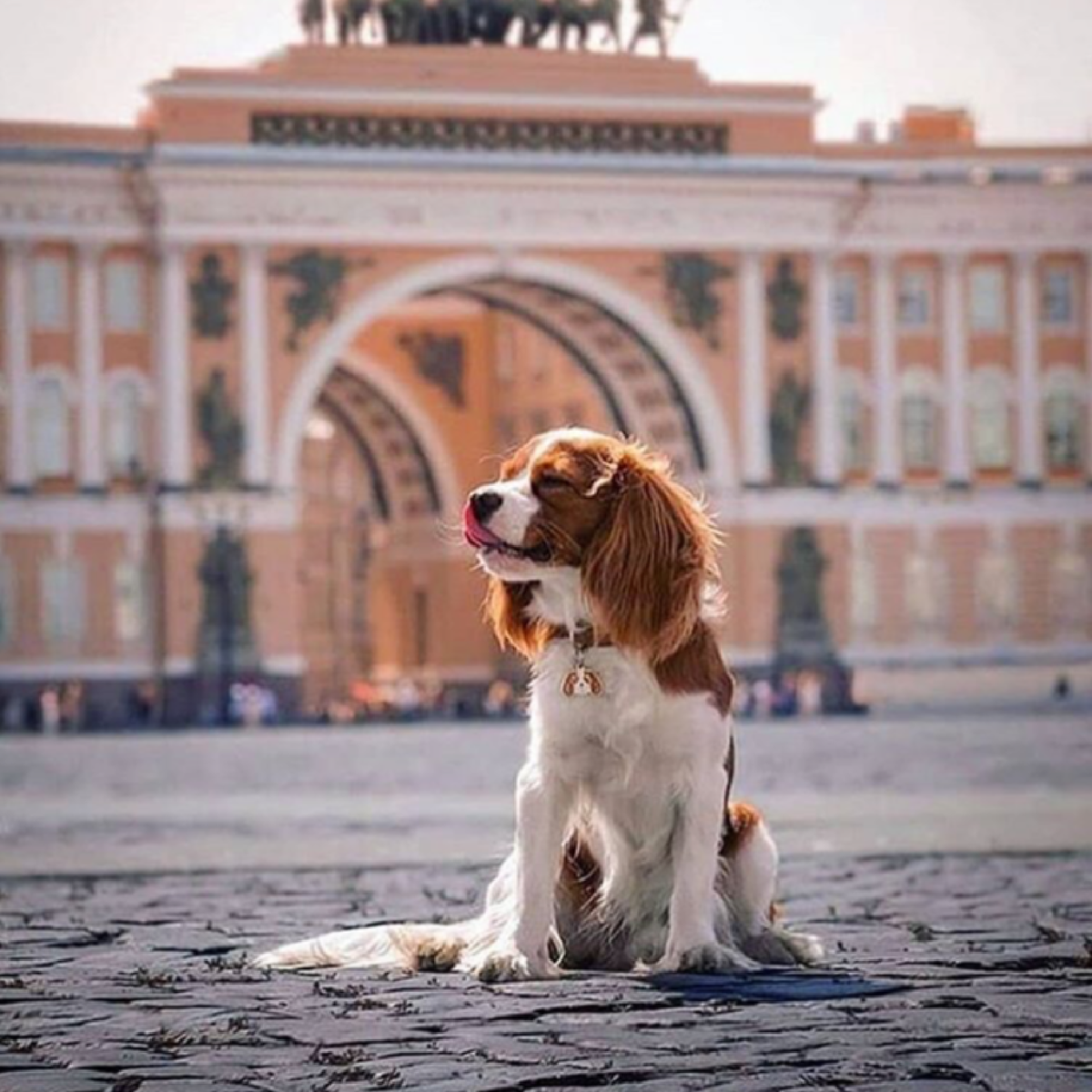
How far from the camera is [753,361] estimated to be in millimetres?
55531

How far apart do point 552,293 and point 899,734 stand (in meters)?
19.3

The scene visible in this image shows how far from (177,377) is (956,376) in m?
12.7

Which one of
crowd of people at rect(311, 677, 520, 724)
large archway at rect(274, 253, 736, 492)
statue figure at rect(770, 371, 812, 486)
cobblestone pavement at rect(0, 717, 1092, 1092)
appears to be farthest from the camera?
statue figure at rect(770, 371, 812, 486)

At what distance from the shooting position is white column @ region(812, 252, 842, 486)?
55.9 m

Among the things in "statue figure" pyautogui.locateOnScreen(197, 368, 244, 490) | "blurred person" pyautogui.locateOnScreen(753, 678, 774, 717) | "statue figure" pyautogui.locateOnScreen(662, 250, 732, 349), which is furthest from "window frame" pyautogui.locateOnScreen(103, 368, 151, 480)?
"blurred person" pyautogui.locateOnScreen(753, 678, 774, 717)

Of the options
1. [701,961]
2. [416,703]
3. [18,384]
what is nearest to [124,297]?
[18,384]

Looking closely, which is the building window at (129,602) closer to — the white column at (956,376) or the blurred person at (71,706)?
the blurred person at (71,706)

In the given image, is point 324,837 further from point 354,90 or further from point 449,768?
point 354,90

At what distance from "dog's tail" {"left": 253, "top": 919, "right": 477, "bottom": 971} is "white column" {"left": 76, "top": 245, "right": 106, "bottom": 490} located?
46458mm

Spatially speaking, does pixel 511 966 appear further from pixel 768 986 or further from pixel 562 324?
pixel 562 324

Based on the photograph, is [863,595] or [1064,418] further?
[1064,418]

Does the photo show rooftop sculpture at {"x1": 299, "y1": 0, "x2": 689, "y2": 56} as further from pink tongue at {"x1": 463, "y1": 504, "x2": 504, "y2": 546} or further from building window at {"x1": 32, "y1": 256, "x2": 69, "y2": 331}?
pink tongue at {"x1": 463, "y1": 504, "x2": 504, "y2": 546}

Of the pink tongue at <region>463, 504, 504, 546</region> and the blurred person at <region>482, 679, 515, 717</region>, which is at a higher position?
the pink tongue at <region>463, 504, 504, 546</region>

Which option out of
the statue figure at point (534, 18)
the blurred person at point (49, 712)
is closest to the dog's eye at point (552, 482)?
the blurred person at point (49, 712)
